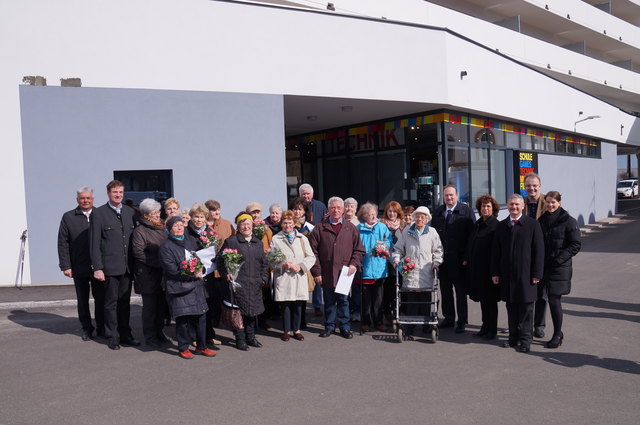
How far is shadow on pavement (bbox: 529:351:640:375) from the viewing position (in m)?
5.87

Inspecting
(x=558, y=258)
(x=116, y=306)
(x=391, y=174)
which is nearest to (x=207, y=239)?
(x=116, y=306)

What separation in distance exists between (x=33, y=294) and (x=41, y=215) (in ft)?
5.42

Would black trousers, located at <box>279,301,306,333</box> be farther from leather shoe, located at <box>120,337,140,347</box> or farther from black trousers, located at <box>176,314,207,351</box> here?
leather shoe, located at <box>120,337,140,347</box>

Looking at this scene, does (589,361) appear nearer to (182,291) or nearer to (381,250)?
(381,250)

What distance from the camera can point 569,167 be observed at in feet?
74.7

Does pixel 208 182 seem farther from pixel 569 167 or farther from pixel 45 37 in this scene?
pixel 569 167

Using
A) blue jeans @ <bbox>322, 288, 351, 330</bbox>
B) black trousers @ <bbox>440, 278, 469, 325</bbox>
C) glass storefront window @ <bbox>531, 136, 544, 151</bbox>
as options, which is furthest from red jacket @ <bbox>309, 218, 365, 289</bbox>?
glass storefront window @ <bbox>531, 136, 544, 151</bbox>

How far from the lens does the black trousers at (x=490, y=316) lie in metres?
7.16

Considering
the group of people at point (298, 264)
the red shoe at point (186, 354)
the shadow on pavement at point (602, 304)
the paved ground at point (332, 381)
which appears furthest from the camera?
the shadow on pavement at point (602, 304)

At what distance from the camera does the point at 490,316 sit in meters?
7.20

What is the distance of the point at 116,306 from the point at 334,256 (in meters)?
2.89

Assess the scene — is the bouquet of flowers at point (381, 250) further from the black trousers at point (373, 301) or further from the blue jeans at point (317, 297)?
the blue jeans at point (317, 297)

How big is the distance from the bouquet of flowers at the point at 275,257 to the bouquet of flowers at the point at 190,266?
40.0 inches

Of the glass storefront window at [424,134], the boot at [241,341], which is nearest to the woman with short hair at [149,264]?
the boot at [241,341]
